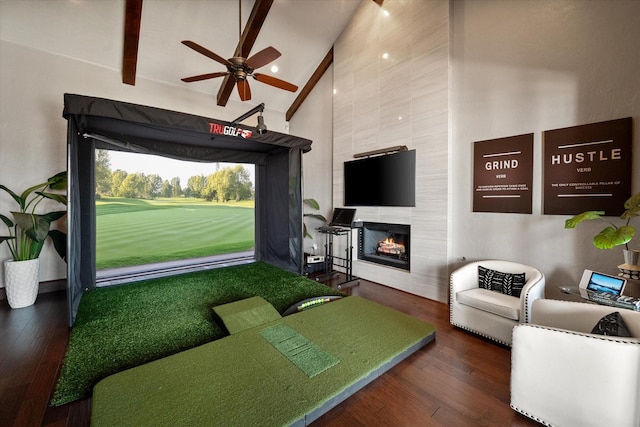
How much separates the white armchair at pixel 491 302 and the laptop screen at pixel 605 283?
0.35m

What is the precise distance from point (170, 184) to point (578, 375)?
21.5 feet

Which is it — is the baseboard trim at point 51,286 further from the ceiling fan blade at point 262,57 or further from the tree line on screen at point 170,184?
the ceiling fan blade at point 262,57

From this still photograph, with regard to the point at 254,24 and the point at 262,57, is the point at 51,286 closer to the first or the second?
the point at 262,57

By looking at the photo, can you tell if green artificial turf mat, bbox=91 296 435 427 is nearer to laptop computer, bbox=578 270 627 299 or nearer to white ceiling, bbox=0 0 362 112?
laptop computer, bbox=578 270 627 299

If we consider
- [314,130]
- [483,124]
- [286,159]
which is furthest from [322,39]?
[483,124]

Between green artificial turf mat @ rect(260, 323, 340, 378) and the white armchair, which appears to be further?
the white armchair

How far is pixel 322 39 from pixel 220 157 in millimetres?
3409

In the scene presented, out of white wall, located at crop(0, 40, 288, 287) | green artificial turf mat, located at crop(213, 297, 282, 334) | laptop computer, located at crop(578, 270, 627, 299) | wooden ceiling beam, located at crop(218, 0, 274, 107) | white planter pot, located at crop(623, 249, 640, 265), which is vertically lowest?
green artificial turf mat, located at crop(213, 297, 282, 334)

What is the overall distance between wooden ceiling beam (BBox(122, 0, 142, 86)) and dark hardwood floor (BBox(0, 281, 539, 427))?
A: 4.25m

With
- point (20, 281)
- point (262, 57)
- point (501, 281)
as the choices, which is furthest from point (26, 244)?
point (501, 281)

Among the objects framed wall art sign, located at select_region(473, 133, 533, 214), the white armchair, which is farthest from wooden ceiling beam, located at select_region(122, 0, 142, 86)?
the white armchair

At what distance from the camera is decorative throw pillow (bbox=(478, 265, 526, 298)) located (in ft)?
9.05

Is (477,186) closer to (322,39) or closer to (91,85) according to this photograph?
(322,39)

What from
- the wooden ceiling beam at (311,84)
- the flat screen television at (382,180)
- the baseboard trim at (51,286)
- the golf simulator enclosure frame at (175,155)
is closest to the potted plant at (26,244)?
the golf simulator enclosure frame at (175,155)
